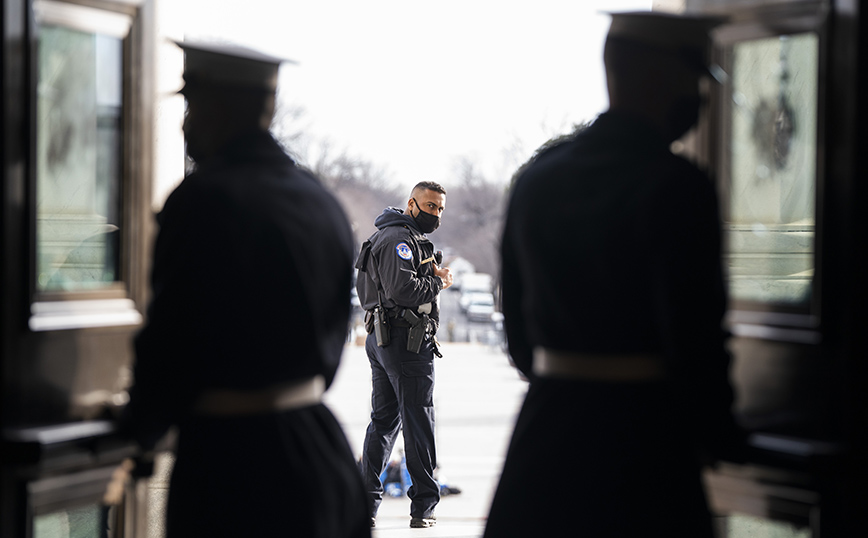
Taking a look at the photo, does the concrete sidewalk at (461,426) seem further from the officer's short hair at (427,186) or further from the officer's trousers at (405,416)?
the officer's short hair at (427,186)

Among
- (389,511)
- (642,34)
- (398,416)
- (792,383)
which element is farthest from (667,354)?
(389,511)

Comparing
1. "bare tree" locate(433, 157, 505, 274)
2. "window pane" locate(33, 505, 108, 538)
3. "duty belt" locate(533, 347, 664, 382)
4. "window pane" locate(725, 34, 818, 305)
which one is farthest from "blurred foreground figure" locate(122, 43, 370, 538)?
"bare tree" locate(433, 157, 505, 274)

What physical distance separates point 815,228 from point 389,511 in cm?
365

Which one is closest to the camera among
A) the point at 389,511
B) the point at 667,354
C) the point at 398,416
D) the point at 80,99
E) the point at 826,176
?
the point at 667,354

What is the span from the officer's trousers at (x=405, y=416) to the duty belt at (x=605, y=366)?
236 centimetres

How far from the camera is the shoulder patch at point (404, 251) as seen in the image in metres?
4.38

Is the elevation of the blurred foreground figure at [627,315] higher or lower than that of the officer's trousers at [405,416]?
higher

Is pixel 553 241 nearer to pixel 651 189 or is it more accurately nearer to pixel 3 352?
pixel 651 189

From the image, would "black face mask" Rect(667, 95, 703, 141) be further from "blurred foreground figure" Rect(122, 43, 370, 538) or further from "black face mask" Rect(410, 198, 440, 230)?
"black face mask" Rect(410, 198, 440, 230)

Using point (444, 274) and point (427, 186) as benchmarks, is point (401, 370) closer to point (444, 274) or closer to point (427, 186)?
point (444, 274)

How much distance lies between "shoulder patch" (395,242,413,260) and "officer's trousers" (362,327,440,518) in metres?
0.37

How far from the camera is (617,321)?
1.88m

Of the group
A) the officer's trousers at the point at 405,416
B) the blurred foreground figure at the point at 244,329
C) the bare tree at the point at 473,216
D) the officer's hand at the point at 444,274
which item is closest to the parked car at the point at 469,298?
the bare tree at the point at 473,216

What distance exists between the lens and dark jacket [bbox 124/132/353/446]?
1954 millimetres
